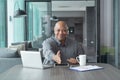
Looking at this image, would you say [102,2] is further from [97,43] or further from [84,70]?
[84,70]

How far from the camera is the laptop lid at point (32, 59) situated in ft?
8.02

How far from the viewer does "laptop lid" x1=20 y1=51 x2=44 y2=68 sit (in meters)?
2.45

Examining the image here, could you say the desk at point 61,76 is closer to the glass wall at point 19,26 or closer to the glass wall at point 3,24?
the glass wall at point 3,24

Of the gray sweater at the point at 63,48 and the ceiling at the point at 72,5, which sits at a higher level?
the ceiling at the point at 72,5

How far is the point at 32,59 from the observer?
250 centimetres

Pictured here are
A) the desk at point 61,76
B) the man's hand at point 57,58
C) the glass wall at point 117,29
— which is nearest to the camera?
the desk at point 61,76

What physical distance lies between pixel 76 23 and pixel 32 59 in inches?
242

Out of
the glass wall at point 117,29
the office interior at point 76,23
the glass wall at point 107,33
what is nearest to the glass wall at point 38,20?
the office interior at point 76,23

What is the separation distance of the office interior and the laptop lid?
12.6 feet

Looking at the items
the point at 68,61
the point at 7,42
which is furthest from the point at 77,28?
the point at 68,61

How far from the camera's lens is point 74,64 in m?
2.80

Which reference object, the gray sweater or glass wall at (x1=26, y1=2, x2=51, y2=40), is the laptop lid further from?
glass wall at (x1=26, y1=2, x2=51, y2=40)

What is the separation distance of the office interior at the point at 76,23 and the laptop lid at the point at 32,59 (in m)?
3.83

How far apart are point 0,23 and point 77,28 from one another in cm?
275
